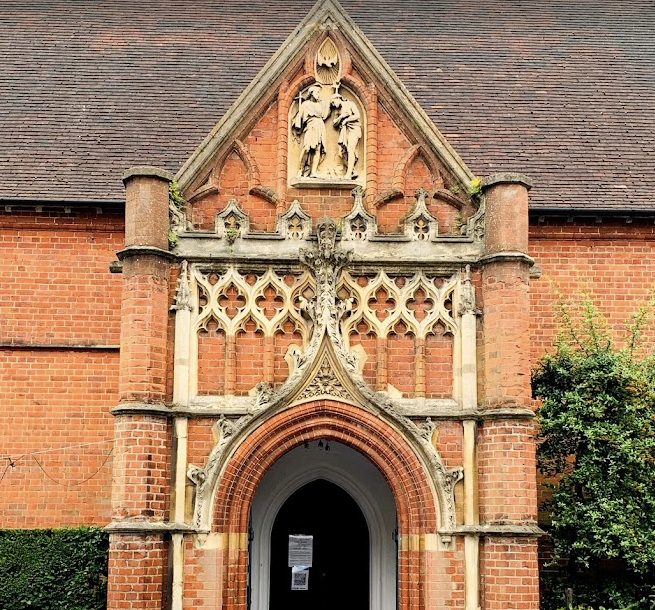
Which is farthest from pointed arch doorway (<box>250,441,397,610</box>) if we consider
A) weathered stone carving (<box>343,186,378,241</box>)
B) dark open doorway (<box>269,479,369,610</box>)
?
weathered stone carving (<box>343,186,378,241</box>)

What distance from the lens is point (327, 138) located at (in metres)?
13.8

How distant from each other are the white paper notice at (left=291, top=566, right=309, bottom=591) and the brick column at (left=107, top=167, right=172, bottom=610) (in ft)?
12.6

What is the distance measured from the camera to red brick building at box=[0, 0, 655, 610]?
12.4 m

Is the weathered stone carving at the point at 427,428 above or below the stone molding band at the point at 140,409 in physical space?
below

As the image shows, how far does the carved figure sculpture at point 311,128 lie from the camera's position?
13592mm

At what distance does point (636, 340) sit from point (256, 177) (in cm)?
665

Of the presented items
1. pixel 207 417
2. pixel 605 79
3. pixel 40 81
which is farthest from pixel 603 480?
pixel 40 81

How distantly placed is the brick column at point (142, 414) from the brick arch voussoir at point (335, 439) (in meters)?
0.90

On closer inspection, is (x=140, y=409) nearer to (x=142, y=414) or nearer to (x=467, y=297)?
(x=142, y=414)

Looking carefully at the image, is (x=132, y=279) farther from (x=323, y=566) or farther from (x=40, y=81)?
(x=40, y=81)

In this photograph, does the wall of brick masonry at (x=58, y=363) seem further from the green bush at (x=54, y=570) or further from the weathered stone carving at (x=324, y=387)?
the weathered stone carving at (x=324, y=387)

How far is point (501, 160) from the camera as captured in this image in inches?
688

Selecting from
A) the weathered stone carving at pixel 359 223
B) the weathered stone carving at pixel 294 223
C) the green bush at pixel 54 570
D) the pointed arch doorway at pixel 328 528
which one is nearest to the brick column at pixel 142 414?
the weathered stone carving at pixel 294 223

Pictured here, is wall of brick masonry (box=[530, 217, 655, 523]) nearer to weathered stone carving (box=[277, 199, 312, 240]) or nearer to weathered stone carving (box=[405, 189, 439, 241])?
weathered stone carving (box=[405, 189, 439, 241])
